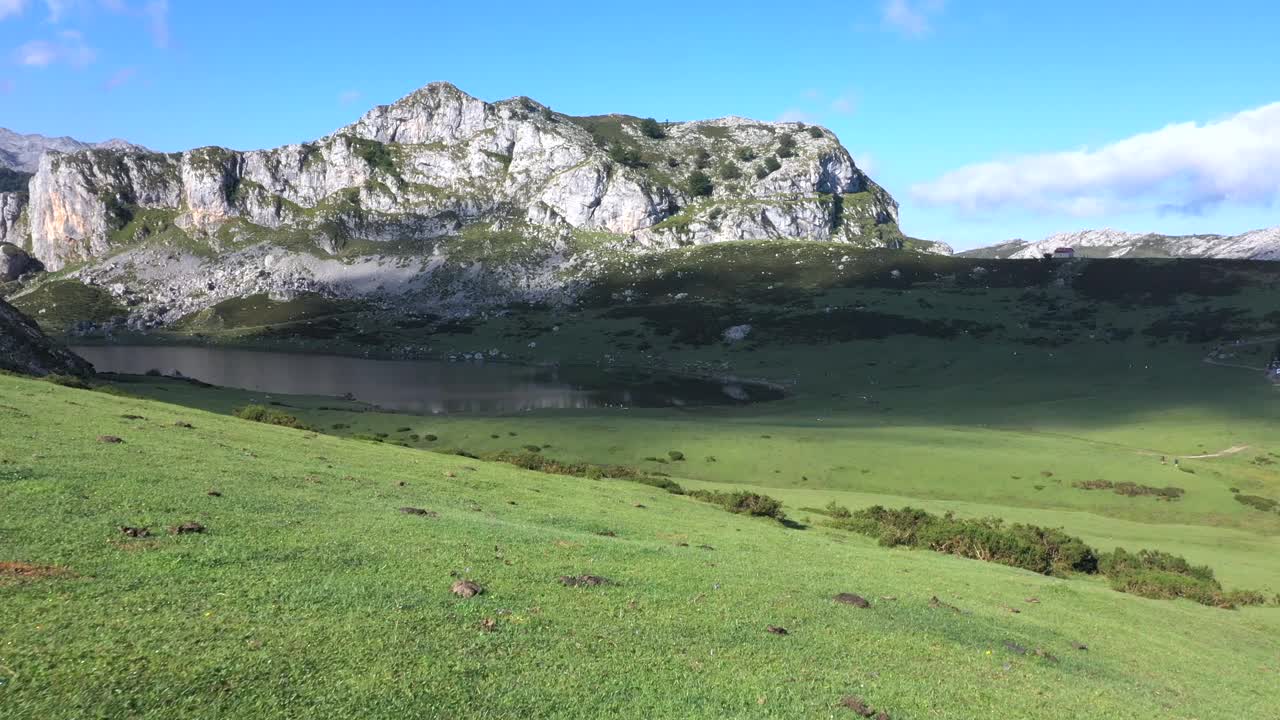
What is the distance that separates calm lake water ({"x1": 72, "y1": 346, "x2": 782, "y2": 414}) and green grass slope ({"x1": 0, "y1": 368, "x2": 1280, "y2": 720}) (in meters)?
67.0

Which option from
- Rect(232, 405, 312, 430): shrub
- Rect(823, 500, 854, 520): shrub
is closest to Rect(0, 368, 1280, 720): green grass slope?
Rect(823, 500, 854, 520): shrub

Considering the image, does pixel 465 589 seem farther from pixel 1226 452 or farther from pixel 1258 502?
pixel 1226 452

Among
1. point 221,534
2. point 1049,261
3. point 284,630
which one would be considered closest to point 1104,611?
point 284,630

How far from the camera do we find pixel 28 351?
1832 inches

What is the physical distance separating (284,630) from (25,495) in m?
8.54

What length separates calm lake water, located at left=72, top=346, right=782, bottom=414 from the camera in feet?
333

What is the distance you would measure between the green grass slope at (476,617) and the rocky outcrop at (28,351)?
27406 millimetres

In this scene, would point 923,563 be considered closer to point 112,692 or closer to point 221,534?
point 221,534

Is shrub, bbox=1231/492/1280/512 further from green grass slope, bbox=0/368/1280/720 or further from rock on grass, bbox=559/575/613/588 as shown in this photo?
rock on grass, bbox=559/575/613/588

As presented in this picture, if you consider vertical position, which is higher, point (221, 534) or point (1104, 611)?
point (221, 534)

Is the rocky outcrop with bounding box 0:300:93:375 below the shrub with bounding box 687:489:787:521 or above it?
above

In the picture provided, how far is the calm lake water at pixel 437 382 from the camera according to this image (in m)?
101

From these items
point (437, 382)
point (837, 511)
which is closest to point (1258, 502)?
point (837, 511)

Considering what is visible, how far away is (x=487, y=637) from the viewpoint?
35.4ft
